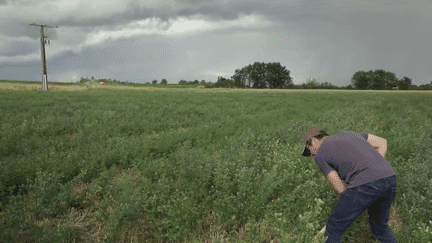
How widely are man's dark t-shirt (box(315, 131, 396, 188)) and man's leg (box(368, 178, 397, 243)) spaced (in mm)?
233

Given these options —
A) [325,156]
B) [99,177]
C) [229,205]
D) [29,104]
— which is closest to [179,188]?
[229,205]

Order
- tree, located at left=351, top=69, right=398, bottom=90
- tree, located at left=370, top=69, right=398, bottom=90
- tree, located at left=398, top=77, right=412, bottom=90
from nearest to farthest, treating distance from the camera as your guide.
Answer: tree, located at left=398, top=77, right=412, bottom=90 → tree, located at left=370, top=69, right=398, bottom=90 → tree, located at left=351, top=69, right=398, bottom=90

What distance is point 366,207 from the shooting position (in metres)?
2.89

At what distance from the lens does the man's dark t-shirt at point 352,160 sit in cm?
Answer: 283

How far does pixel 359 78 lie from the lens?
89.1 metres

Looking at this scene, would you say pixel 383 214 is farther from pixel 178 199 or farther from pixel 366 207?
pixel 178 199

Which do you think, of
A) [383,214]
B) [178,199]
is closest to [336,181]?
[383,214]

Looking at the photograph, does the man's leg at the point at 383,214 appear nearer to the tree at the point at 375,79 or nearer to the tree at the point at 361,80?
the tree at the point at 375,79

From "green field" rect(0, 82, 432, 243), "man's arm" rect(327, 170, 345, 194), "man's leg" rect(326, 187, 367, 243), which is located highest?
"man's arm" rect(327, 170, 345, 194)

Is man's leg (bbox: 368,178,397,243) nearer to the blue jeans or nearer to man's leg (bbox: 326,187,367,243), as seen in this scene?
the blue jeans

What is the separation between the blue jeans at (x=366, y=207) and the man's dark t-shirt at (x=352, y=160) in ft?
0.28

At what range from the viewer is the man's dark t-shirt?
9.27 feet

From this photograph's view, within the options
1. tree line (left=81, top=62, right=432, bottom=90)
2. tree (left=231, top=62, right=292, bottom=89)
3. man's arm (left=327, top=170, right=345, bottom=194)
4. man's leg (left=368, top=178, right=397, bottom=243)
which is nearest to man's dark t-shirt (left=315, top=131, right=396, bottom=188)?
man's arm (left=327, top=170, right=345, bottom=194)

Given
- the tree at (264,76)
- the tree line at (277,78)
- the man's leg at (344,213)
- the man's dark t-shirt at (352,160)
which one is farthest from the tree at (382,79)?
the man's leg at (344,213)
